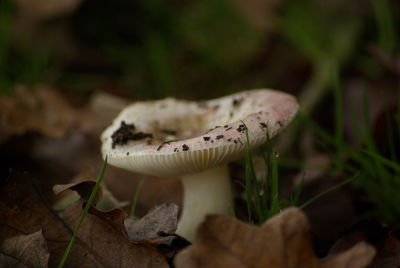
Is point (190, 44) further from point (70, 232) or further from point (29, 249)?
point (29, 249)

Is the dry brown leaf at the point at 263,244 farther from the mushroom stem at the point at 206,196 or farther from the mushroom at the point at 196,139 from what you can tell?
the mushroom stem at the point at 206,196

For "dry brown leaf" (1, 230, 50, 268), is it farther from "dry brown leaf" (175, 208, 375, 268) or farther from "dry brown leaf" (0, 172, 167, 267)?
"dry brown leaf" (175, 208, 375, 268)

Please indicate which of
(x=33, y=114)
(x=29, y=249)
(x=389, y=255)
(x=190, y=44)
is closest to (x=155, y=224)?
(x=29, y=249)

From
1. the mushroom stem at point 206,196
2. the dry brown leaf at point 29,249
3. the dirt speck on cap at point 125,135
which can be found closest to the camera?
the dry brown leaf at point 29,249

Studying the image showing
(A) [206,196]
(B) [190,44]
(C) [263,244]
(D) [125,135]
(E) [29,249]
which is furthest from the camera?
(B) [190,44]

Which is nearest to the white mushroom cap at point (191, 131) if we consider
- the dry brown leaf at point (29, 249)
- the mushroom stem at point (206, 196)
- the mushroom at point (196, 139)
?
the mushroom at point (196, 139)

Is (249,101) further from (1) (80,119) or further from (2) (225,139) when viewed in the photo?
(1) (80,119)

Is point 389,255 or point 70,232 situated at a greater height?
point 389,255
